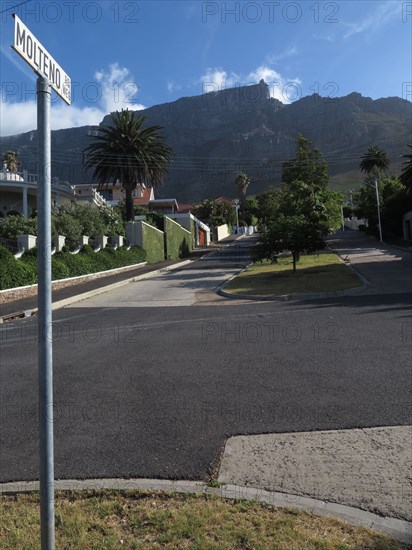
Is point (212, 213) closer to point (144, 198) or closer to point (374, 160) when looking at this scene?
point (144, 198)

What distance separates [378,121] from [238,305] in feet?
664

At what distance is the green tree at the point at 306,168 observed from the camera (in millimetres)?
53406

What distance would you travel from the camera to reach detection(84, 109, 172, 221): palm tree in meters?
39.6

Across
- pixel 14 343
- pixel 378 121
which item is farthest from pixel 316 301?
pixel 378 121

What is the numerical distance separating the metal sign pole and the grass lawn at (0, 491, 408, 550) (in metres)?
0.78

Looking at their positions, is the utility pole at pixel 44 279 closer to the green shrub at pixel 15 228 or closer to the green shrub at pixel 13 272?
the green shrub at pixel 13 272

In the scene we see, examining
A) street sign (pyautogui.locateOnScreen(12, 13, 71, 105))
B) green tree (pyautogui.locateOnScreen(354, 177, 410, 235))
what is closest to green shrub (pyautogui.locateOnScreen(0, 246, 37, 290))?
street sign (pyautogui.locateOnScreen(12, 13, 71, 105))

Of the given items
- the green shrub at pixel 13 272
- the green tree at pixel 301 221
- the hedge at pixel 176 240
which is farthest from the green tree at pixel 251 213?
the green shrub at pixel 13 272

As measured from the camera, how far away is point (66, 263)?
22.1 metres

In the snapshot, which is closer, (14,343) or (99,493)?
(99,493)

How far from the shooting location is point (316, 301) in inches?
571

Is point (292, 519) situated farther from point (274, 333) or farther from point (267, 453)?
point (274, 333)

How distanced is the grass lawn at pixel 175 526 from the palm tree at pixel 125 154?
37.1 metres

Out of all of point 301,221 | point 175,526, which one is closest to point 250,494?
point 175,526
